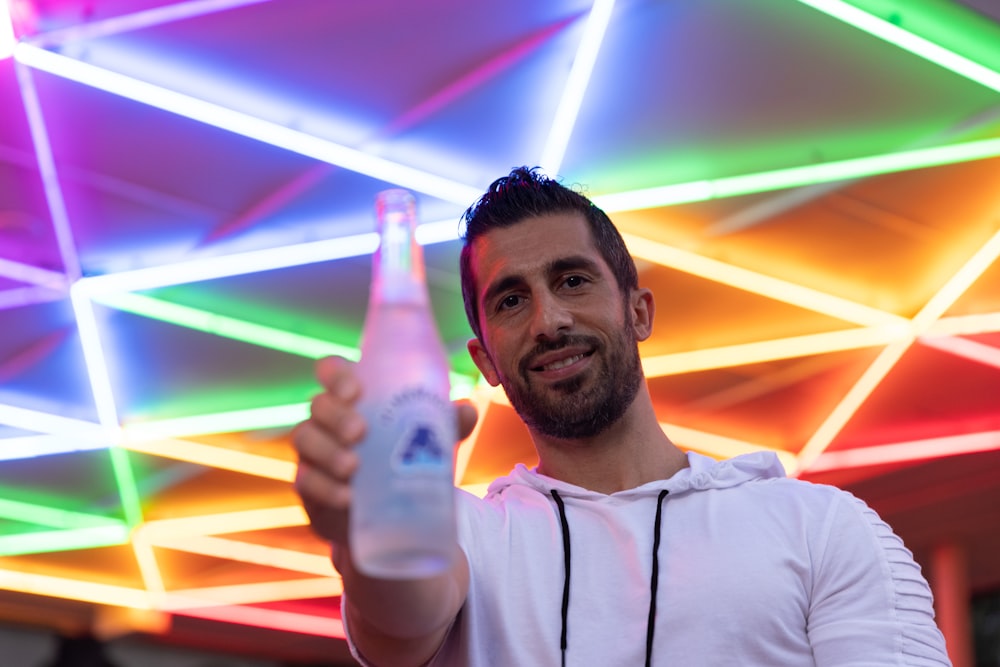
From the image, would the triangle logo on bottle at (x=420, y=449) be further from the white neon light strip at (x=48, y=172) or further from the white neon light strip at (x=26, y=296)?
the white neon light strip at (x=26, y=296)

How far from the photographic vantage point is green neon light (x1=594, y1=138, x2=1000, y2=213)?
19.9 ft

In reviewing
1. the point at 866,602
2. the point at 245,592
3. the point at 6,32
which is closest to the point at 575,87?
the point at 6,32

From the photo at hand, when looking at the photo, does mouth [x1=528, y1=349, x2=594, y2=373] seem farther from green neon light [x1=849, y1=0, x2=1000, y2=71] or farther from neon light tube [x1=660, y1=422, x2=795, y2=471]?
neon light tube [x1=660, y1=422, x2=795, y2=471]

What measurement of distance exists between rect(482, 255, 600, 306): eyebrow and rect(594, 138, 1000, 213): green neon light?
388 centimetres

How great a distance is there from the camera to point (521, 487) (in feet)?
8.18

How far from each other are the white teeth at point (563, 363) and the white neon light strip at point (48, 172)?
405 centimetres

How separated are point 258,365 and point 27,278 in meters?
1.68

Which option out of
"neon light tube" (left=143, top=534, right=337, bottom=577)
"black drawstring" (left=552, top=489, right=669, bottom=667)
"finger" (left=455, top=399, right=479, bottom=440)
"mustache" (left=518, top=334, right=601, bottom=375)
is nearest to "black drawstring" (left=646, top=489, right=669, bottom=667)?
"black drawstring" (left=552, top=489, right=669, bottom=667)

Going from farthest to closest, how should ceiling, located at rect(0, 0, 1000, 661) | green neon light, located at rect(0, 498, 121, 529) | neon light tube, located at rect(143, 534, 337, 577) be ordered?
neon light tube, located at rect(143, 534, 337, 577), green neon light, located at rect(0, 498, 121, 529), ceiling, located at rect(0, 0, 1000, 661)

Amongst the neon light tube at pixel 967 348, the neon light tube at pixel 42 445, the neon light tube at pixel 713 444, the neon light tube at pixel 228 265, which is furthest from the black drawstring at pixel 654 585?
the neon light tube at pixel 42 445

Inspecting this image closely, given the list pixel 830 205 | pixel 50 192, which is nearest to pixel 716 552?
pixel 830 205

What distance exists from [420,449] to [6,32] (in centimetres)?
475

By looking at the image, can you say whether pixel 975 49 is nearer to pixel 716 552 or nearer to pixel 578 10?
pixel 578 10

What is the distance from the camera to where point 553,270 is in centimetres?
255
